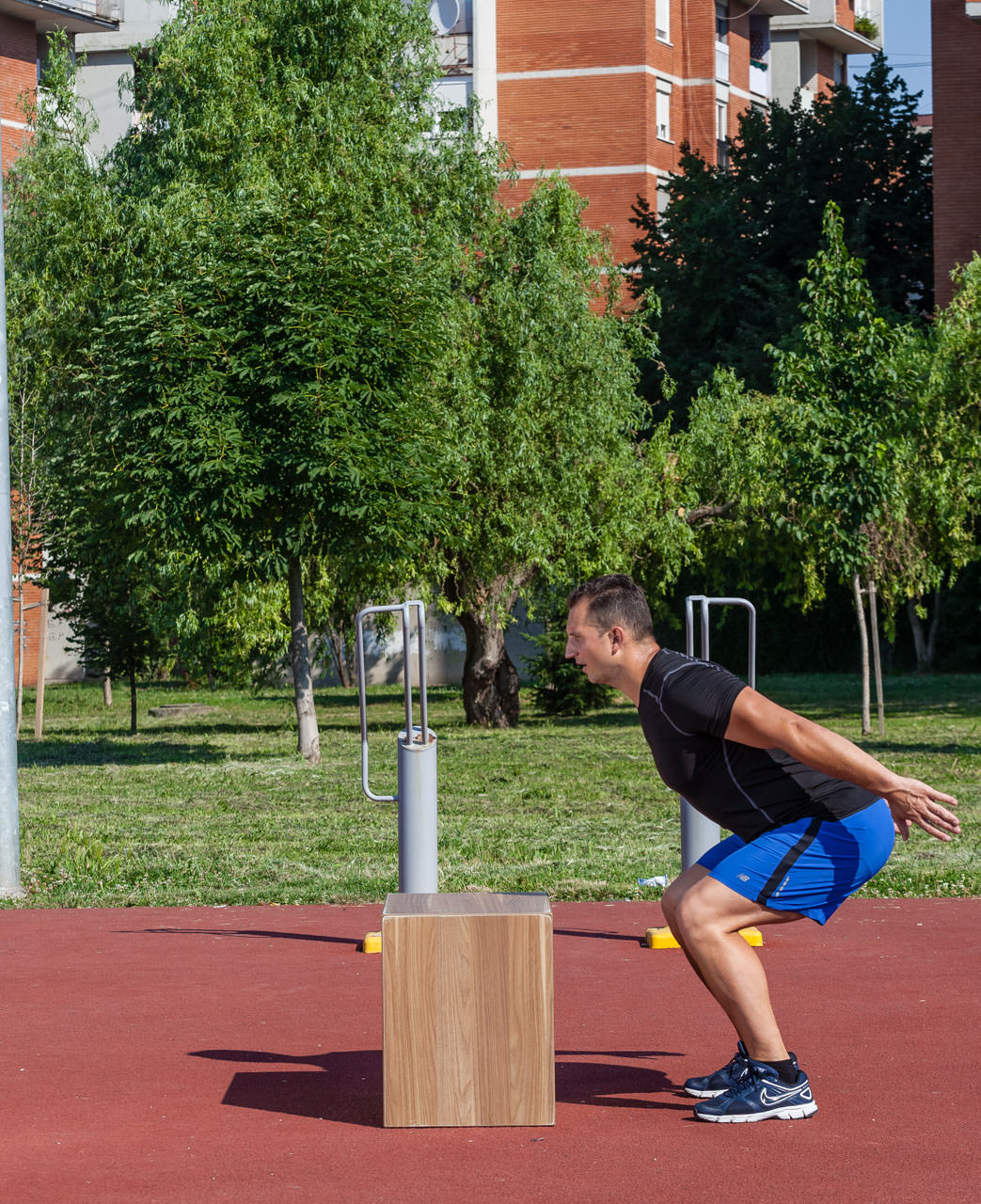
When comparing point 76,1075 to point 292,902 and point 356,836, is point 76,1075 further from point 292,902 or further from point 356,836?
point 356,836

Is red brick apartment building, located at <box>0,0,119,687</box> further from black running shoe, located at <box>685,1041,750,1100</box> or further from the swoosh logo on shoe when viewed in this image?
the swoosh logo on shoe

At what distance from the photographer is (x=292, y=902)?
1011 centimetres

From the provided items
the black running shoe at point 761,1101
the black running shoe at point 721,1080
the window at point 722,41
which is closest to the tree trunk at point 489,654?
the black running shoe at point 721,1080

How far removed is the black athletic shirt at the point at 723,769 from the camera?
5043mm

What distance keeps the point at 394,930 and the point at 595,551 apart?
20946 millimetres

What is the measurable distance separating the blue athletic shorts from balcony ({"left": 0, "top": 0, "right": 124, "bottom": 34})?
4025cm

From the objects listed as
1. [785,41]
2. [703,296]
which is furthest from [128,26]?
[785,41]

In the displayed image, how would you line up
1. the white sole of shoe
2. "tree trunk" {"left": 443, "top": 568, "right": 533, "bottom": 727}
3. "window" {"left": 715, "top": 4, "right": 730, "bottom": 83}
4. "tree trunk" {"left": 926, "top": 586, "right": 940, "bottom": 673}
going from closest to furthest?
the white sole of shoe < "tree trunk" {"left": 443, "top": 568, "right": 533, "bottom": 727} < "tree trunk" {"left": 926, "top": 586, "right": 940, "bottom": 673} < "window" {"left": 715, "top": 4, "right": 730, "bottom": 83}

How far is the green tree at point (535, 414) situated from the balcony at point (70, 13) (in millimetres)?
21255

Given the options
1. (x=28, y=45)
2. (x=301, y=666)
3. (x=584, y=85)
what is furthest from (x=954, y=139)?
(x=301, y=666)

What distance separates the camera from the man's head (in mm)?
5242

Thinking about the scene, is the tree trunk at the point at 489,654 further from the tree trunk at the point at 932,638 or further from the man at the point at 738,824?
the man at the point at 738,824

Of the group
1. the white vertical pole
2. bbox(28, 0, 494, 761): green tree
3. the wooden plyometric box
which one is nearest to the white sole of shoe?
the wooden plyometric box

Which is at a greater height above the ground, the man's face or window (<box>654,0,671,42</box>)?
window (<box>654,0,671,42</box>)
